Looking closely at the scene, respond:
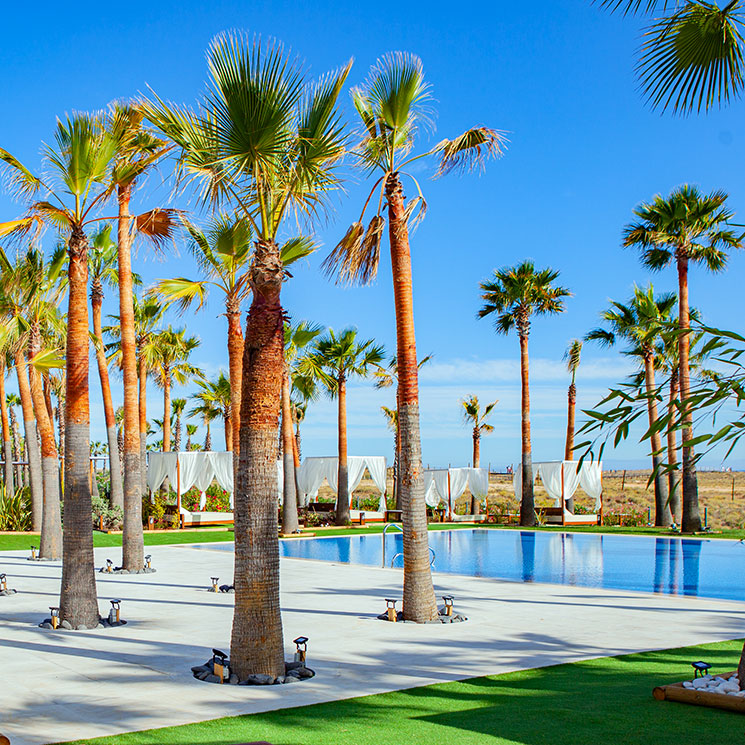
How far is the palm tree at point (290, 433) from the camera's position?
2558 centimetres

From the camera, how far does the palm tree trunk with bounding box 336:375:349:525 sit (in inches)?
1176

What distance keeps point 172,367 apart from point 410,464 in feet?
95.1

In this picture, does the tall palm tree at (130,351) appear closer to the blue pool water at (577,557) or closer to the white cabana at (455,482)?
the blue pool water at (577,557)

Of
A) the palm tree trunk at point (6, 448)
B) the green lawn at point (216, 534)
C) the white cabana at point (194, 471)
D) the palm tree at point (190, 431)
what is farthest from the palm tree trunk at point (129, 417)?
the palm tree at point (190, 431)

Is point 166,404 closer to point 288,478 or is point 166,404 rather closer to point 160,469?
point 160,469

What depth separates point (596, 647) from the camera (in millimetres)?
8758

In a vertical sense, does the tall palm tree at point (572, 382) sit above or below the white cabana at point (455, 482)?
above

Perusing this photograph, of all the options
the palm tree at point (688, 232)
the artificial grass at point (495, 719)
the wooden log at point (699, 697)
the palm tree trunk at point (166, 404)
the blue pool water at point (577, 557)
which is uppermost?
the palm tree at point (688, 232)

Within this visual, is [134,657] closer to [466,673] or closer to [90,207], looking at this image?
[466,673]

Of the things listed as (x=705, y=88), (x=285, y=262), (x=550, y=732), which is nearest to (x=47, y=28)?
(x=285, y=262)

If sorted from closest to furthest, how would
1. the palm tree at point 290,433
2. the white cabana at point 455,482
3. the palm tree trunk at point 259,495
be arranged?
the palm tree trunk at point 259,495 → the palm tree at point 290,433 → the white cabana at point 455,482

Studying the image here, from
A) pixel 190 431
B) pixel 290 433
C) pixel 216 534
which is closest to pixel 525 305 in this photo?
pixel 290 433

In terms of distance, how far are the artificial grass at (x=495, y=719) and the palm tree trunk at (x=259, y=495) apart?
1.00 m

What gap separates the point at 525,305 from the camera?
2908 centimetres
